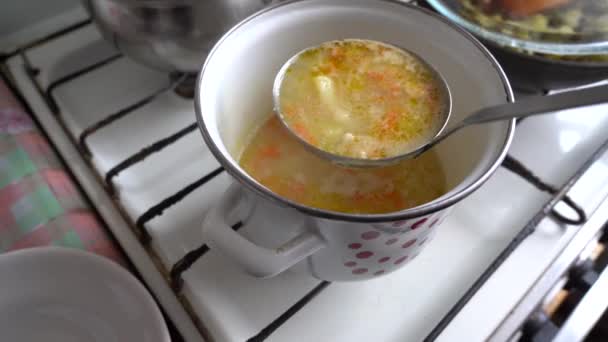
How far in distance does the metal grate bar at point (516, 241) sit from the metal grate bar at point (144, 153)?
0.29 m

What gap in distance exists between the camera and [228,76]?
40 cm

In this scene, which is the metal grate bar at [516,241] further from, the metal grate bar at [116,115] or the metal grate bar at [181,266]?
the metal grate bar at [116,115]

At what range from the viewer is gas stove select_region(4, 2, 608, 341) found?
16.1 inches

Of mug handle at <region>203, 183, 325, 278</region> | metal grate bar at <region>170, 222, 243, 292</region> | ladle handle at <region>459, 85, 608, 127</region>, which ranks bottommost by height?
metal grate bar at <region>170, 222, 243, 292</region>

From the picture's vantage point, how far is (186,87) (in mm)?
556

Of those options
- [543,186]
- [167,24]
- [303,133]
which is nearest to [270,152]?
[303,133]

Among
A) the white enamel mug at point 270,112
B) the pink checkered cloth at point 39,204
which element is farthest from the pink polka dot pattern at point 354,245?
the pink checkered cloth at point 39,204

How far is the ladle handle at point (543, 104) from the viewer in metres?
0.30

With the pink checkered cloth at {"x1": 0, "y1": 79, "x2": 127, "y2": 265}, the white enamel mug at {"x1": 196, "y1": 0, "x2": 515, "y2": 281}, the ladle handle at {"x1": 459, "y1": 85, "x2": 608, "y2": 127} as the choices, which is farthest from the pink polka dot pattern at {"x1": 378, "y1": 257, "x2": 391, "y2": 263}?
the pink checkered cloth at {"x1": 0, "y1": 79, "x2": 127, "y2": 265}

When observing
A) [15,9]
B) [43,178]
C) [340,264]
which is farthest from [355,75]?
[15,9]

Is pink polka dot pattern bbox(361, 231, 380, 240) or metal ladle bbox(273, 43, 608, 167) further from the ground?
metal ladle bbox(273, 43, 608, 167)

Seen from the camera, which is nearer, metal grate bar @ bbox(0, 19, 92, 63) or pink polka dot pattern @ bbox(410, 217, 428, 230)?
pink polka dot pattern @ bbox(410, 217, 428, 230)

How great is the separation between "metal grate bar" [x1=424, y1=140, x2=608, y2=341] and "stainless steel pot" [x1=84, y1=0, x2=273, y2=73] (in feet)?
1.03

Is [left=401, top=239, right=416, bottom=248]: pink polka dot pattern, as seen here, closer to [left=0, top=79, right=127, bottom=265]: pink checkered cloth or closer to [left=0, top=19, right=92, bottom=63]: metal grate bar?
[left=0, top=79, right=127, bottom=265]: pink checkered cloth
